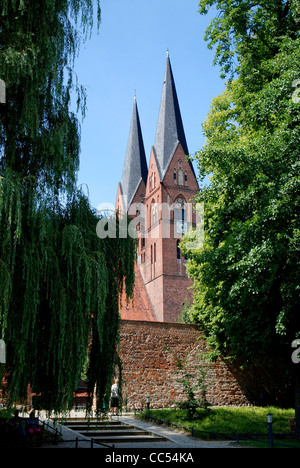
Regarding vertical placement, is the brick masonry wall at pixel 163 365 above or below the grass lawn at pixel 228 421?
above

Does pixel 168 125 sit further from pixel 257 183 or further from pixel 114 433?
pixel 114 433

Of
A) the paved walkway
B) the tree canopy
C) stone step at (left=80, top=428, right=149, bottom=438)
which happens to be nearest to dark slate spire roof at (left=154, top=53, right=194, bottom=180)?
the tree canopy

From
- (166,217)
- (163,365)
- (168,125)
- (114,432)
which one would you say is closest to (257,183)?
(114,432)

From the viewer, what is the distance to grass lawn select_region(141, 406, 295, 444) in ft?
44.7

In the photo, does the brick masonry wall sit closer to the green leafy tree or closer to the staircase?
the green leafy tree

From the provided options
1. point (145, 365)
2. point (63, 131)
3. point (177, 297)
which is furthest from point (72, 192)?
point (177, 297)

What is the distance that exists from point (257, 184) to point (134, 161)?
45.8 m

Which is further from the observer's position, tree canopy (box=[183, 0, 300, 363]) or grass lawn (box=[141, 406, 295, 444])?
grass lawn (box=[141, 406, 295, 444])

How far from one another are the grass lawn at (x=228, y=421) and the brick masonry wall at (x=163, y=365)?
255 centimetres

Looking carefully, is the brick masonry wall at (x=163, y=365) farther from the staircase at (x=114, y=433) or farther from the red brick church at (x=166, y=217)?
the red brick church at (x=166, y=217)

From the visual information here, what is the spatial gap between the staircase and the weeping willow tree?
4.29 m

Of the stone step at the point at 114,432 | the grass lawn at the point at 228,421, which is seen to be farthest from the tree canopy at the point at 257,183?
the stone step at the point at 114,432

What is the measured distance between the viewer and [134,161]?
57.9m

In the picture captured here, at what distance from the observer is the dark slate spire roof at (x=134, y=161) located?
56756 mm
